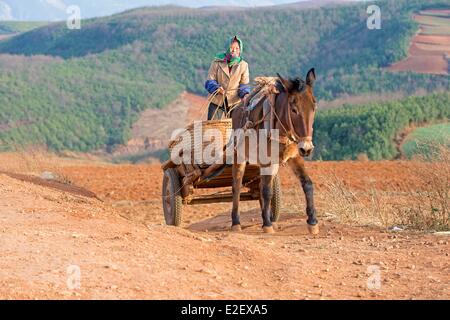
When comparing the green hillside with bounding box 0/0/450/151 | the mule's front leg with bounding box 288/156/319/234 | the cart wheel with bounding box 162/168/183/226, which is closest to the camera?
the mule's front leg with bounding box 288/156/319/234

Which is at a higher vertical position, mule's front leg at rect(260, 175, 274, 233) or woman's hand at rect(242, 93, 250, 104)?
woman's hand at rect(242, 93, 250, 104)

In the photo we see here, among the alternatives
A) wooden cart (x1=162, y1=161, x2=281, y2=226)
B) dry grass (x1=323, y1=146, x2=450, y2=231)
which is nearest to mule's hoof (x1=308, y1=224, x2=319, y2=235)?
dry grass (x1=323, y1=146, x2=450, y2=231)

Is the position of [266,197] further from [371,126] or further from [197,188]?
[371,126]

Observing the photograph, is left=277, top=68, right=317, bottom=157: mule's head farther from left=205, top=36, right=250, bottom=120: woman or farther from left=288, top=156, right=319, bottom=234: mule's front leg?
left=205, top=36, right=250, bottom=120: woman

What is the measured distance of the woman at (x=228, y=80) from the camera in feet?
40.3

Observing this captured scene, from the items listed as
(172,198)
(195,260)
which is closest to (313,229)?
(172,198)

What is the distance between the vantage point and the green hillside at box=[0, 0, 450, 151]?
50250 millimetres

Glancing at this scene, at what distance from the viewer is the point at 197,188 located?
500 inches

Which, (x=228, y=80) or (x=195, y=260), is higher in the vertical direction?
(x=228, y=80)

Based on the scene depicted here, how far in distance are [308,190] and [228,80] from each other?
89.1 inches

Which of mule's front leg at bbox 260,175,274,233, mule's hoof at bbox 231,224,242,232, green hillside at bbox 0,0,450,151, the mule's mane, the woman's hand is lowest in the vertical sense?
green hillside at bbox 0,0,450,151

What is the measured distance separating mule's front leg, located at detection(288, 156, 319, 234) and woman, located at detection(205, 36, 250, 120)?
155 centimetres
